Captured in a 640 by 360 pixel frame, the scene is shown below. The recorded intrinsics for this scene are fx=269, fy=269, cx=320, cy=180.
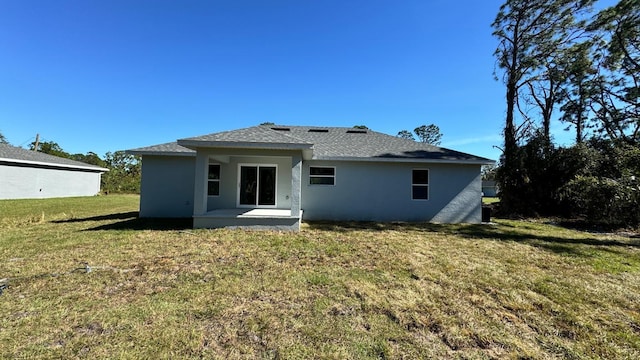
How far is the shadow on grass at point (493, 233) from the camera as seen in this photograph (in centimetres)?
743

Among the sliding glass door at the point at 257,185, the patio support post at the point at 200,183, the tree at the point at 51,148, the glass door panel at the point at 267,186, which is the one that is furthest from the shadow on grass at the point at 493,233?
the tree at the point at 51,148

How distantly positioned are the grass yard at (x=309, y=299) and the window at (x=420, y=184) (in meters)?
4.18

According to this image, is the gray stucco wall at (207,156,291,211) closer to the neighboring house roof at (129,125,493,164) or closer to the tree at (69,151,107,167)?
the neighboring house roof at (129,125,493,164)

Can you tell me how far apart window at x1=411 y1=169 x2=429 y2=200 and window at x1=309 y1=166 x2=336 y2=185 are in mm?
3247

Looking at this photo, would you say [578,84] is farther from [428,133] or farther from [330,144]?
[428,133]

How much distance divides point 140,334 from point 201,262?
2404mm

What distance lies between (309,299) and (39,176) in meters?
25.4

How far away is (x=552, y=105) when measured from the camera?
1823 cm

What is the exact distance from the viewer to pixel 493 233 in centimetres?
887

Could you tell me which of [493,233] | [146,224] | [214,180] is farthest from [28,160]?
[493,233]

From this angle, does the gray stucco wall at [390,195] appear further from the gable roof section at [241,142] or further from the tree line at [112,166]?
the tree line at [112,166]

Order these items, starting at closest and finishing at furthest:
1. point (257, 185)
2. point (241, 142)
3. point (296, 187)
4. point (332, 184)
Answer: point (241, 142) < point (296, 187) < point (257, 185) < point (332, 184)

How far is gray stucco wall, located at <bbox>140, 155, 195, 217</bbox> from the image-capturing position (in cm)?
1035

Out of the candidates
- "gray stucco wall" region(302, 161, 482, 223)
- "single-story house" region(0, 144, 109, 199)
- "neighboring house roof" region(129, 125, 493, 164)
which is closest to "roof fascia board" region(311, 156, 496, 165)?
"neighboring house roof" region(129, 125, 493, 164)
